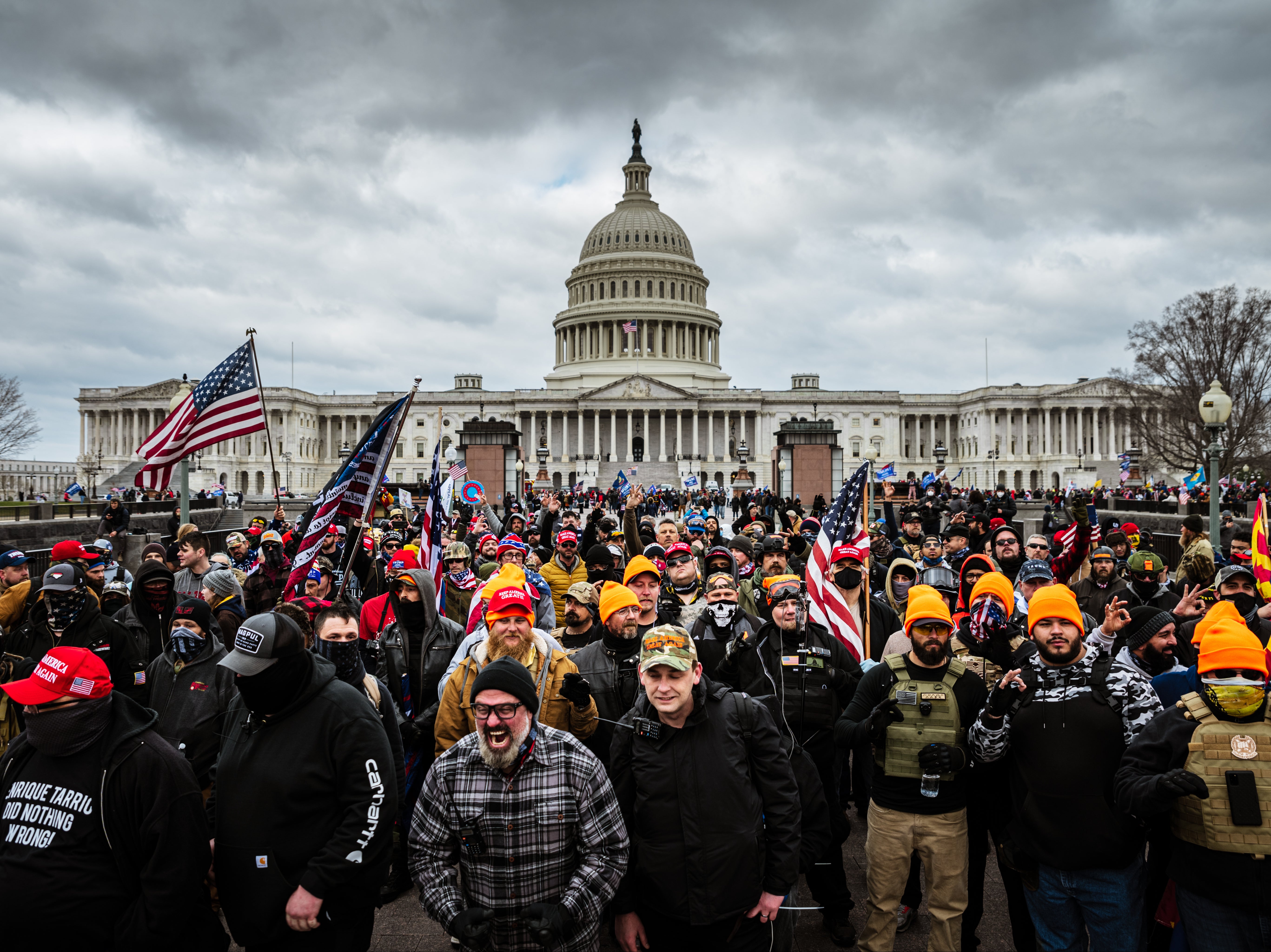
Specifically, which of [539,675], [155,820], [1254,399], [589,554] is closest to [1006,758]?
[539,675]

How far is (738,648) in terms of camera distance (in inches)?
189

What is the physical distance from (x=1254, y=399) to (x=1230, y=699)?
42392mm

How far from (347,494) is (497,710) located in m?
4.84

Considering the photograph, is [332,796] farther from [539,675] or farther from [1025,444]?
[1025,444]

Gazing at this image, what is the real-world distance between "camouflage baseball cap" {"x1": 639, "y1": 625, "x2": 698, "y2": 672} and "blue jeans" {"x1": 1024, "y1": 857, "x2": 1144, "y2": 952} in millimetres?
2186

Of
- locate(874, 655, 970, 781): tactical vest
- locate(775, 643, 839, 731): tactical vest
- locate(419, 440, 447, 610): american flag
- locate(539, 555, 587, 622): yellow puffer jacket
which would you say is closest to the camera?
locate(874, 655, 970, 781): tactical vest

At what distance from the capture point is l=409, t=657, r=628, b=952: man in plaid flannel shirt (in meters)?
3.38

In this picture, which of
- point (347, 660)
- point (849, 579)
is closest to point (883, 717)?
point (849, 579)

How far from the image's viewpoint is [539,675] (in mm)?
4715

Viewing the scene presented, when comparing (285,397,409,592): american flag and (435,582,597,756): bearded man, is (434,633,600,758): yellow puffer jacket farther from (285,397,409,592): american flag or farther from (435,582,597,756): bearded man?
(285,397,409,592): american flag

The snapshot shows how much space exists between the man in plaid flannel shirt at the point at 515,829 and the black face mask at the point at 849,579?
385 cm

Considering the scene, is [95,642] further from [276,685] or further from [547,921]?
[547,921]

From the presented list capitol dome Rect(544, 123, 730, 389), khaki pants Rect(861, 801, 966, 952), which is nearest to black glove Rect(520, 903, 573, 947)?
khaki pants Rect(861, 801, 966, 952)

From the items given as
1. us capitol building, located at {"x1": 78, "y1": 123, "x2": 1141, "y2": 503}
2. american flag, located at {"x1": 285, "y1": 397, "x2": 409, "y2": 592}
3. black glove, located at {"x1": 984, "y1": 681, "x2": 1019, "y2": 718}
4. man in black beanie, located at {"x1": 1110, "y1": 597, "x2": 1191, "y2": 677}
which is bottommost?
black glove, located at {"x1": 984, "y1": 681, "x2": 1019, "y2": 718}
